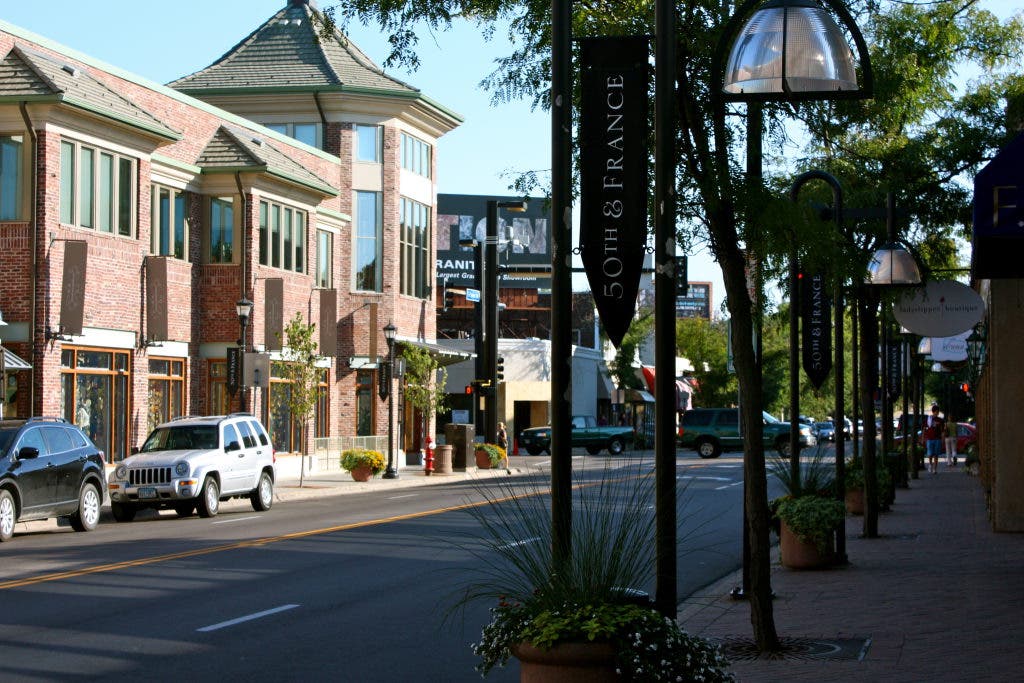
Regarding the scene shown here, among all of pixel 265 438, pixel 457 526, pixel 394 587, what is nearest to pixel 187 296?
pixel 265 438

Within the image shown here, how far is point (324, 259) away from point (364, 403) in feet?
18.7

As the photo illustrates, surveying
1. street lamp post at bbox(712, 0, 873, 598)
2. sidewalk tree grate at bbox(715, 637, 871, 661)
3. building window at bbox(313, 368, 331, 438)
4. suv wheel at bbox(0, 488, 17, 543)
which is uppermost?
street lamp post at bbox(712, 0, 873, 598)

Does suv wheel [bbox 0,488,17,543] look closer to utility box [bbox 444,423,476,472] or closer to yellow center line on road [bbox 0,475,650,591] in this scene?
yellow center line on road [bbox 0,475,650,591]

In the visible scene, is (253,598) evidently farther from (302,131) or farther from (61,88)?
(302,131)

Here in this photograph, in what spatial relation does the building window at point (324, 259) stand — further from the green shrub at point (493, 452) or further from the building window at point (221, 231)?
the green shrub at point (493, 452)

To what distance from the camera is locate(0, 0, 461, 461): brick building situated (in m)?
29.6

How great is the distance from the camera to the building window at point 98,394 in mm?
30734

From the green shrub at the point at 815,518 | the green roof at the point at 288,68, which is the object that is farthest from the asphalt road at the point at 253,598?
the green roof at the point at 288,68

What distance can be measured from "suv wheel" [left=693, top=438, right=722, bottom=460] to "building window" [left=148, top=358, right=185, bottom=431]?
29583 millimetres

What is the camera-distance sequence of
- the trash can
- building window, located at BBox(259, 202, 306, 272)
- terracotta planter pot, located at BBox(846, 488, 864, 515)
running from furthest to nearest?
the trash can < building window, located at BBox(259, 202, 306, 272) < terracotta planter pot, located at BBox(846, 488, 864, 515)

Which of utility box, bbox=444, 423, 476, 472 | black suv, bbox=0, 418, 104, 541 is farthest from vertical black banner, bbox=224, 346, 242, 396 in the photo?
utility box, bbox=444, 423, 476, 472

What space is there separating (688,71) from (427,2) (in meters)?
2.34

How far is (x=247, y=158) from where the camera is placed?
38.1 meters

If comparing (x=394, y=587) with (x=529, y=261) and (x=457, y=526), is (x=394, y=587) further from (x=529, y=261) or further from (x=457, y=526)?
(x=529, y=261)
